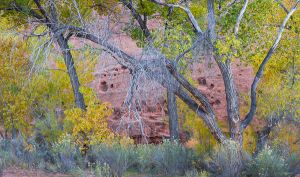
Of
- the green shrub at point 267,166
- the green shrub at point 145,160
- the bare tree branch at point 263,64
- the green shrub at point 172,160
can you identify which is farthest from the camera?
the green shrub at point 145,160

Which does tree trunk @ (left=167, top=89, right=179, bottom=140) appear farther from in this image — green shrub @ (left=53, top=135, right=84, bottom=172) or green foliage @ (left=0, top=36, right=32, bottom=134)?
green foliage @ (left=0, top=36, right=32, bottom=134)

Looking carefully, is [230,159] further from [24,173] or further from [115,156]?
[24,173]

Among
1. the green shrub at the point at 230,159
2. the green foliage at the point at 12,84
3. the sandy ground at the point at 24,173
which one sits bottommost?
the sandy ground at the point at 24,173

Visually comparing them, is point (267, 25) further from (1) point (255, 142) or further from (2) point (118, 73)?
(2) point (118, 73)

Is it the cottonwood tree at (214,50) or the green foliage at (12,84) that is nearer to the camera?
the cottonwood tree at (214,50)

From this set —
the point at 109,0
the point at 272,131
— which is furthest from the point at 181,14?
the point at 272,131

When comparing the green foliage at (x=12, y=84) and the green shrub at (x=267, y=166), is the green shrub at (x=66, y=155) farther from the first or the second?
the green shrub at (x=267, y=166)

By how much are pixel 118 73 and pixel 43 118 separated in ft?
13.6

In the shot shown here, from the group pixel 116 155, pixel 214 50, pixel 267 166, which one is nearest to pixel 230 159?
pixel 267 166

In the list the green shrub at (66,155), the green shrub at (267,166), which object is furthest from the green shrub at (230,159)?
the green shrub at (66,155)

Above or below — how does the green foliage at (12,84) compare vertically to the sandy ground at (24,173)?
above

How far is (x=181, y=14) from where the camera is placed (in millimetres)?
17578

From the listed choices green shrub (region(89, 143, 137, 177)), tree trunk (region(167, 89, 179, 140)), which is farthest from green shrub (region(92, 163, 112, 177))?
tree trunk (region(167, 89, 179, 140))

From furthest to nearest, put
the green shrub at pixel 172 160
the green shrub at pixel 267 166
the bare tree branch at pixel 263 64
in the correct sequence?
the green shrub at pixel 172 160 → the bare tree branch at pixel 263 64 → the green shrub at pixel 267 166
